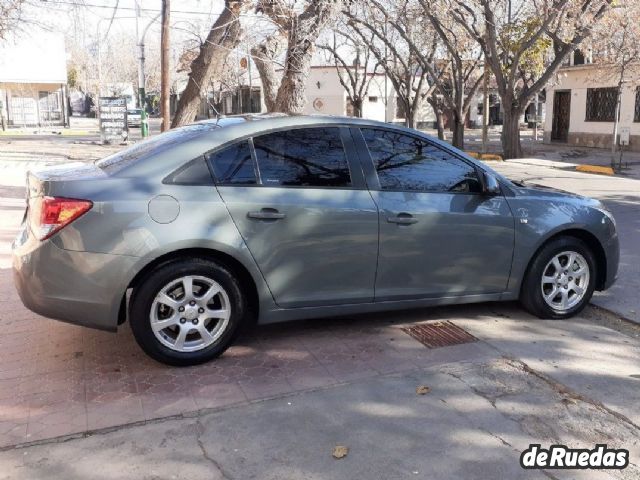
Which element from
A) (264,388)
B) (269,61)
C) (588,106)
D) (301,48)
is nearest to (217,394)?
(264,388)

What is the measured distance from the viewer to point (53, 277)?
384 centimetres

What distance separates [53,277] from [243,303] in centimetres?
120

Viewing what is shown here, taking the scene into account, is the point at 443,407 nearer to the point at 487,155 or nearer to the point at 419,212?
the point at 419,212

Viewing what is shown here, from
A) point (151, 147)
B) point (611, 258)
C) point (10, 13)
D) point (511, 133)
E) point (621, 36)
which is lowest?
point (611, 258)

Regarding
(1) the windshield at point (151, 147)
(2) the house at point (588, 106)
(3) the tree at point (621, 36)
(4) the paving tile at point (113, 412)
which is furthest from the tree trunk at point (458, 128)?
(4) the paving tile at point (113, 412)

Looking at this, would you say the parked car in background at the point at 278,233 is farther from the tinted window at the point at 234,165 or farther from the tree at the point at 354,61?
the tree at the point at 354,61

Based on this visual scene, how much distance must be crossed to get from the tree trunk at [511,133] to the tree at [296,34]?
12.2m

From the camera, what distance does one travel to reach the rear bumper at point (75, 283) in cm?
382

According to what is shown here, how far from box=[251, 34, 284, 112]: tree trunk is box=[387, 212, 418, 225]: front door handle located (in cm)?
769

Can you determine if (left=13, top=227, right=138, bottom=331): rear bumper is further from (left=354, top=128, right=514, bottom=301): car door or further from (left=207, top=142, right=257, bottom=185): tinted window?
(left=354, top=128, right=514, bottom=301): car door

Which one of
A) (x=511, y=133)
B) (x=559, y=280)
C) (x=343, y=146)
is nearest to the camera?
(x=343, y=146)

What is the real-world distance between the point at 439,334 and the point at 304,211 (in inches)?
58.2

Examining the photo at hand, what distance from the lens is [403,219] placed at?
445 centimetres

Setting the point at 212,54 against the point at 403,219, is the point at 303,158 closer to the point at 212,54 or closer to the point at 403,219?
the point at 403,219
